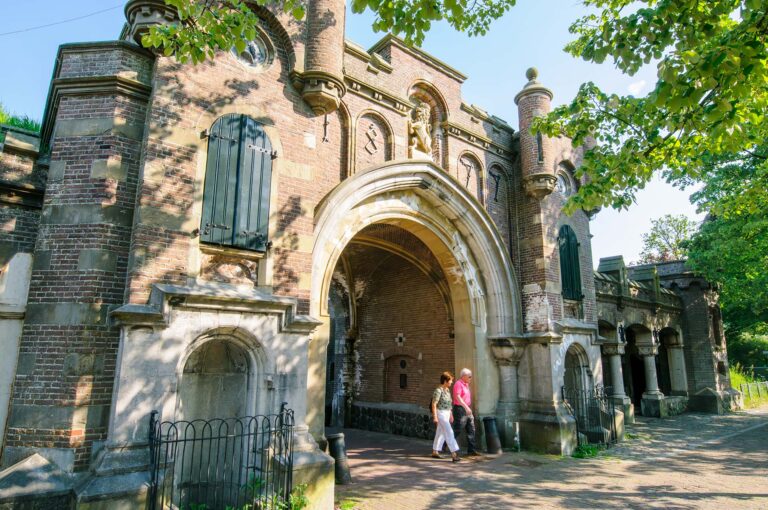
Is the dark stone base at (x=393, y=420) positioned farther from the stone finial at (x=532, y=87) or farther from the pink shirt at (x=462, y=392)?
the stone finial at (x=532, y=87)

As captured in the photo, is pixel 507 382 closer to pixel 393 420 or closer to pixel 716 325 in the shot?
pixel 393 420

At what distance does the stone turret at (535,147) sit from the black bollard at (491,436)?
17.8 feet

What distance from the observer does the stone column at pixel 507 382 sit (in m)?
10.5

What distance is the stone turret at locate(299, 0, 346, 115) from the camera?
7.85 m

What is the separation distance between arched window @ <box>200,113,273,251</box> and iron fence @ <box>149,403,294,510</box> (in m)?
2.45

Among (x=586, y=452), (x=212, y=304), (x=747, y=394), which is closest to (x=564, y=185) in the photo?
(x=586, y=452)

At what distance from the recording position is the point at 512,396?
1079 cm

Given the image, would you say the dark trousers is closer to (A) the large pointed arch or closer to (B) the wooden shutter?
(A) the large pointed arch

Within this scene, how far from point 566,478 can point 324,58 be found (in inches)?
324

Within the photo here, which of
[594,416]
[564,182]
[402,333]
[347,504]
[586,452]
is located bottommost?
[347,504]

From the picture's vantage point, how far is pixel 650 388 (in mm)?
17719

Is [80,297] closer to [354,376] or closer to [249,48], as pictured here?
[249,48]

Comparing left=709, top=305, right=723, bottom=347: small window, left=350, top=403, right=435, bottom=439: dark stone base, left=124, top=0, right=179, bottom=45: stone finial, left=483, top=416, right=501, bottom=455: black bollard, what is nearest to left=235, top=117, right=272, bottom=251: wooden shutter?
left=124, top=0, right=179, bottom=45: stone finial

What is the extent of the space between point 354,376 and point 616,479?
26.3 feet
